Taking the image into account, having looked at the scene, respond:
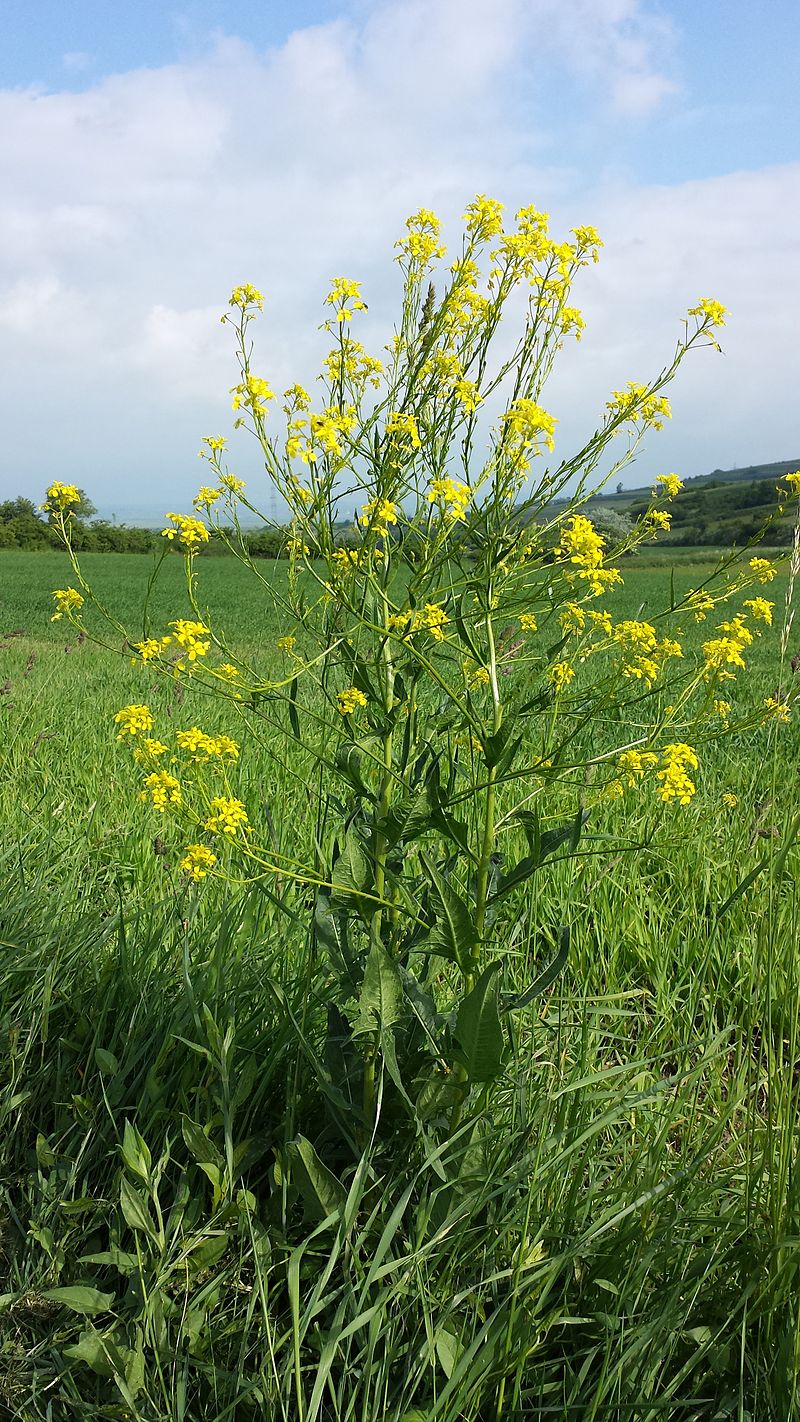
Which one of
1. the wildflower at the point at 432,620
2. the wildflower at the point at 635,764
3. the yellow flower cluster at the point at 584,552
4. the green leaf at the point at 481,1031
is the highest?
the yellow flower cluster at the point at 584,552

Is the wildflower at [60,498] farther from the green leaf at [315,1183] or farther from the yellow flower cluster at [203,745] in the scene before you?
the green leaf at [315,1183]

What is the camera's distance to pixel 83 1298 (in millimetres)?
1742

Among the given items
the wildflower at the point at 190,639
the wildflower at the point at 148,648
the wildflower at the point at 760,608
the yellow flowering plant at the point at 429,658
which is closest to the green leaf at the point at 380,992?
the yellow flowering plant at the point at 429,658

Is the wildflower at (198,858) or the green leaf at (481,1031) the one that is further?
the wildflower at (198,858)

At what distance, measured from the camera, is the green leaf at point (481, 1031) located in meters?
1.57

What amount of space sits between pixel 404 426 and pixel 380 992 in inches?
45.1

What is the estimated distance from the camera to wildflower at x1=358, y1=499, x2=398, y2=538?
1.86 metres

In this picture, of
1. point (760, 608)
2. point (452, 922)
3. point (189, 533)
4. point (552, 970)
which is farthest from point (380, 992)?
point (760, 608)

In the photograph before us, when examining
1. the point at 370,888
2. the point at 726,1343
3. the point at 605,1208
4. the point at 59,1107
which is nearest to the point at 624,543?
the point at 370,888

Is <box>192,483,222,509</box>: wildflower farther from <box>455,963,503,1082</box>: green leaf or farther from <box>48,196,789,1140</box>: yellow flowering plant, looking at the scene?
<box>455,963,503,1082</box>: green leaf

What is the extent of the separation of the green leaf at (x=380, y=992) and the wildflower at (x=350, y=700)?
0.52m

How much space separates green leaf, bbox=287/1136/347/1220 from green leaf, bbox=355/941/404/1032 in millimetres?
300

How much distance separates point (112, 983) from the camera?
8.29 feet

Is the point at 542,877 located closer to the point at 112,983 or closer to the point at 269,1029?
the point at 269,1029
